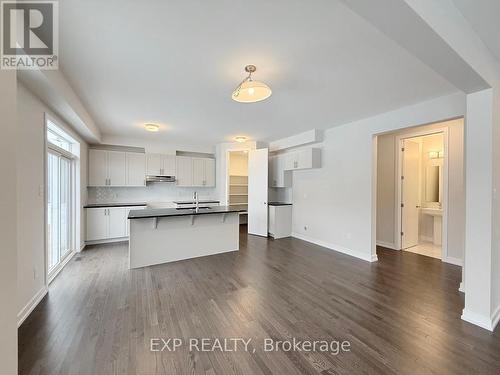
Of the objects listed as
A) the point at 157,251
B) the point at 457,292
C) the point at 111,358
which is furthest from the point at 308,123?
the point at 111,358

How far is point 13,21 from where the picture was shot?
56.6 inches

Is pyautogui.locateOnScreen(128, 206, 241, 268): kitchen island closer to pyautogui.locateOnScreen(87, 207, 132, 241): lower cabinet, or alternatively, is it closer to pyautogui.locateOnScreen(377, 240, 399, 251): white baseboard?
pyautogui.locateOnScreen(87, 207, 132, 241): lower cabinet

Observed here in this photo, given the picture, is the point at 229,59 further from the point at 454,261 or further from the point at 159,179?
the point at 454,261

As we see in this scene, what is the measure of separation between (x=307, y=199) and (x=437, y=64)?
399 cm

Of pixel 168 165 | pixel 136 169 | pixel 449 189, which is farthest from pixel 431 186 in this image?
pixel 136 169

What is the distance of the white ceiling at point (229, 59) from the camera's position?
5.30ft

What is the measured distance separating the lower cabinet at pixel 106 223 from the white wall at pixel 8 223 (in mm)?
4620

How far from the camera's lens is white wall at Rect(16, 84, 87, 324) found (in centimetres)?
223

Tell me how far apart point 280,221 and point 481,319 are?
401cm

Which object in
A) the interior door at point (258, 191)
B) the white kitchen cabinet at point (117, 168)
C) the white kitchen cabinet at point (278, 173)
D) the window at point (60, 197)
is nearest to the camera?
the window at point (60, 197)

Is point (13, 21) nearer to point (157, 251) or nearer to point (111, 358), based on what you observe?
point (111, 358)

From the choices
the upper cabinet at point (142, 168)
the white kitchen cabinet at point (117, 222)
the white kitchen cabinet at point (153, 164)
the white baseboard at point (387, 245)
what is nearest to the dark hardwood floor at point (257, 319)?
the white baseboard at point (387, 245)

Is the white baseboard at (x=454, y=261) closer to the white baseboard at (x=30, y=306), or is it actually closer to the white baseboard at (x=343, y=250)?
the white baseboard at (x=343, y=250)

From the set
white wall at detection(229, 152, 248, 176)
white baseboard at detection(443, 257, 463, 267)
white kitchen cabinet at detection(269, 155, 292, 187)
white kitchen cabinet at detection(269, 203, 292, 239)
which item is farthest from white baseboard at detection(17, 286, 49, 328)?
white baseboard at detection(443, 257, 463, 267)
